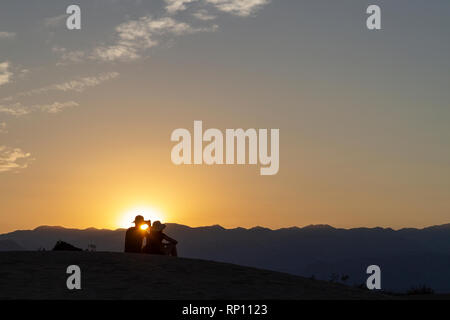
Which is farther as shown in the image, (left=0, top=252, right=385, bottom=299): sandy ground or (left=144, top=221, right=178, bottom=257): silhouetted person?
(left=144, top=221, right=178, bottom=257): silhouetted person

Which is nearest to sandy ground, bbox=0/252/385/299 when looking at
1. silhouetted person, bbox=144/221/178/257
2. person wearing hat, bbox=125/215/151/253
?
person wearing hat, bbox=125/215/151/253

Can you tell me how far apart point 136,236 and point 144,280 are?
5.24 metres

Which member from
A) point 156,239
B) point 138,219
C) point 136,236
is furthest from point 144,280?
point 156,239

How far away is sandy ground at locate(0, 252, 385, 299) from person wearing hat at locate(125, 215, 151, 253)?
5.08ft

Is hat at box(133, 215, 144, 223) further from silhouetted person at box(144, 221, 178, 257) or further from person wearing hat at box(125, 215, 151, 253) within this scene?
silhouetted person at box(144, 221, 178, 257)

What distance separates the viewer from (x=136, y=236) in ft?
82.9

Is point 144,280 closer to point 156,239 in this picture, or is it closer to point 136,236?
point 136,236

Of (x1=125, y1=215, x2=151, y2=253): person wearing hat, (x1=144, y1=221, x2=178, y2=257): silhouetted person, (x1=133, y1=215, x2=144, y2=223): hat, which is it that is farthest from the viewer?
(x1=144, y1=221, x2=178, y2=257): silhouetted person

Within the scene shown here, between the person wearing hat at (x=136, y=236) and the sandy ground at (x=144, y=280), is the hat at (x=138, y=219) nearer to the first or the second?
the person wearing hat at (x=136, y=236)

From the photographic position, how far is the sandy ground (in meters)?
18.6
